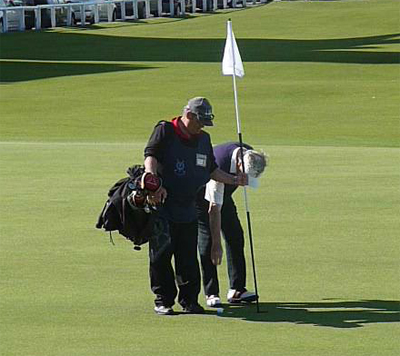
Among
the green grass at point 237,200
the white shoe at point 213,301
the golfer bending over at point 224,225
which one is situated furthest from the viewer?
the white shoe at point 213,301

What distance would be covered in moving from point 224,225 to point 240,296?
0.64 m

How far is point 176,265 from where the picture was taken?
11688mm

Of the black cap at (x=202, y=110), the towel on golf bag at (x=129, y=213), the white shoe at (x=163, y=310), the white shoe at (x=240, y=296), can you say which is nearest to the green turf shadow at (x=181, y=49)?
the white shoe at (x=240, y=296)

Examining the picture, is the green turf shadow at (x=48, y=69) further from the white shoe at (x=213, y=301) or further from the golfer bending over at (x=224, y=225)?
the white shoe at (x=213, y=301)

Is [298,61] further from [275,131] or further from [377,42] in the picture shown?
[275,131]

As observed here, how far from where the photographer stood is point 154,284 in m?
11.6

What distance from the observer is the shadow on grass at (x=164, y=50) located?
49.1m

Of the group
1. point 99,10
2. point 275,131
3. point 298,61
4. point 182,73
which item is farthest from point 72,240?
point 99,10

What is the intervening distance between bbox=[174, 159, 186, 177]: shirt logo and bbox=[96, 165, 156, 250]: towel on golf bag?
294mm

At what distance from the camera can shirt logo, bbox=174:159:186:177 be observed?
11346 millimetres

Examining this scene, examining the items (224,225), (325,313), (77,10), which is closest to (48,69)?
(77,10)

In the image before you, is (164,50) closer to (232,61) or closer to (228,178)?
(232,61)

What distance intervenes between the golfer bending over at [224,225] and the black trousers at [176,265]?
8.5 inches

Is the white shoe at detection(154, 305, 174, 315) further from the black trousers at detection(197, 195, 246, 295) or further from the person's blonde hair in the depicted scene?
the person's blonde hair
